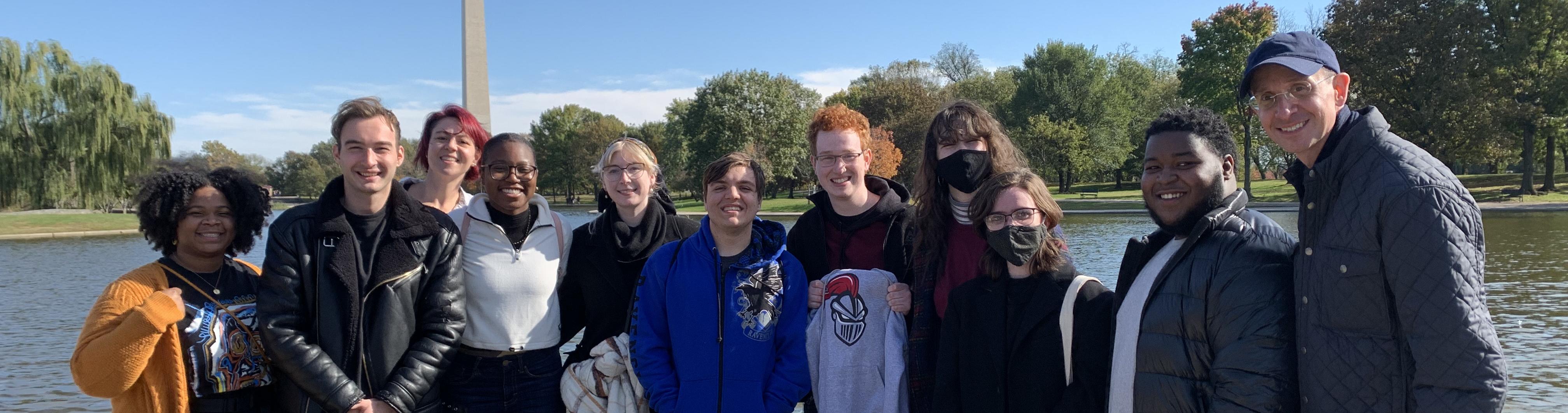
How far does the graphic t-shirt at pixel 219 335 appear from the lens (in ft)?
10.3

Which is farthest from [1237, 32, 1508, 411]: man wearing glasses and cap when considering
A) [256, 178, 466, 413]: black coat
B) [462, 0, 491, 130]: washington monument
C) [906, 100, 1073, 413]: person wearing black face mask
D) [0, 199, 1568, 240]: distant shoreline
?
[0, 199, 1568, 240]: distant shoreline

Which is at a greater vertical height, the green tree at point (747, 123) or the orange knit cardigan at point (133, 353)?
the green tree at point (747, 123)

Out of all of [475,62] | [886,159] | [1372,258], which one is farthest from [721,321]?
[886,159]

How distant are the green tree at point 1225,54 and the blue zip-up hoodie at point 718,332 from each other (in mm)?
40545

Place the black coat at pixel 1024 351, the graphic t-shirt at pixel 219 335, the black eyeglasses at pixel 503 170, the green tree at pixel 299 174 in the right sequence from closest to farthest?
the black coat at pixel 1024 351 < the graphic t-shirt at pixel 219 335 < the black eyeglasses at pixel 503 170 < the green tree at pixel 299 174

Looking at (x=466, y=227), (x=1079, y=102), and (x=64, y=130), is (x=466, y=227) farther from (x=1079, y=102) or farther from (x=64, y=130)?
(x=1079, y=102)

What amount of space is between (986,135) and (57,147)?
139 ft

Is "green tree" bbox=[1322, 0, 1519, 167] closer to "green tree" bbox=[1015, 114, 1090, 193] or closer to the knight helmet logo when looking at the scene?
"green tree" bbox=[1015, 114, 1090, 193]

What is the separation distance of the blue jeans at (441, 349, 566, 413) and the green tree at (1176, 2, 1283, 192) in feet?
134

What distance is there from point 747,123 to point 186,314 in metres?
41.2

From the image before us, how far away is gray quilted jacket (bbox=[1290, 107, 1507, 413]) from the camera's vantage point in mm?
2006

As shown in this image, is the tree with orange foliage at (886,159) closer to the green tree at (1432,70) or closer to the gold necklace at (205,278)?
the green tree at (1432,70)

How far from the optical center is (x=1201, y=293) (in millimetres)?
2482

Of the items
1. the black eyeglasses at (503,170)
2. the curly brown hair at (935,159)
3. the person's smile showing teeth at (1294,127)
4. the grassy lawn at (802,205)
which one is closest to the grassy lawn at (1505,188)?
the grassy lawn at (802,205)
